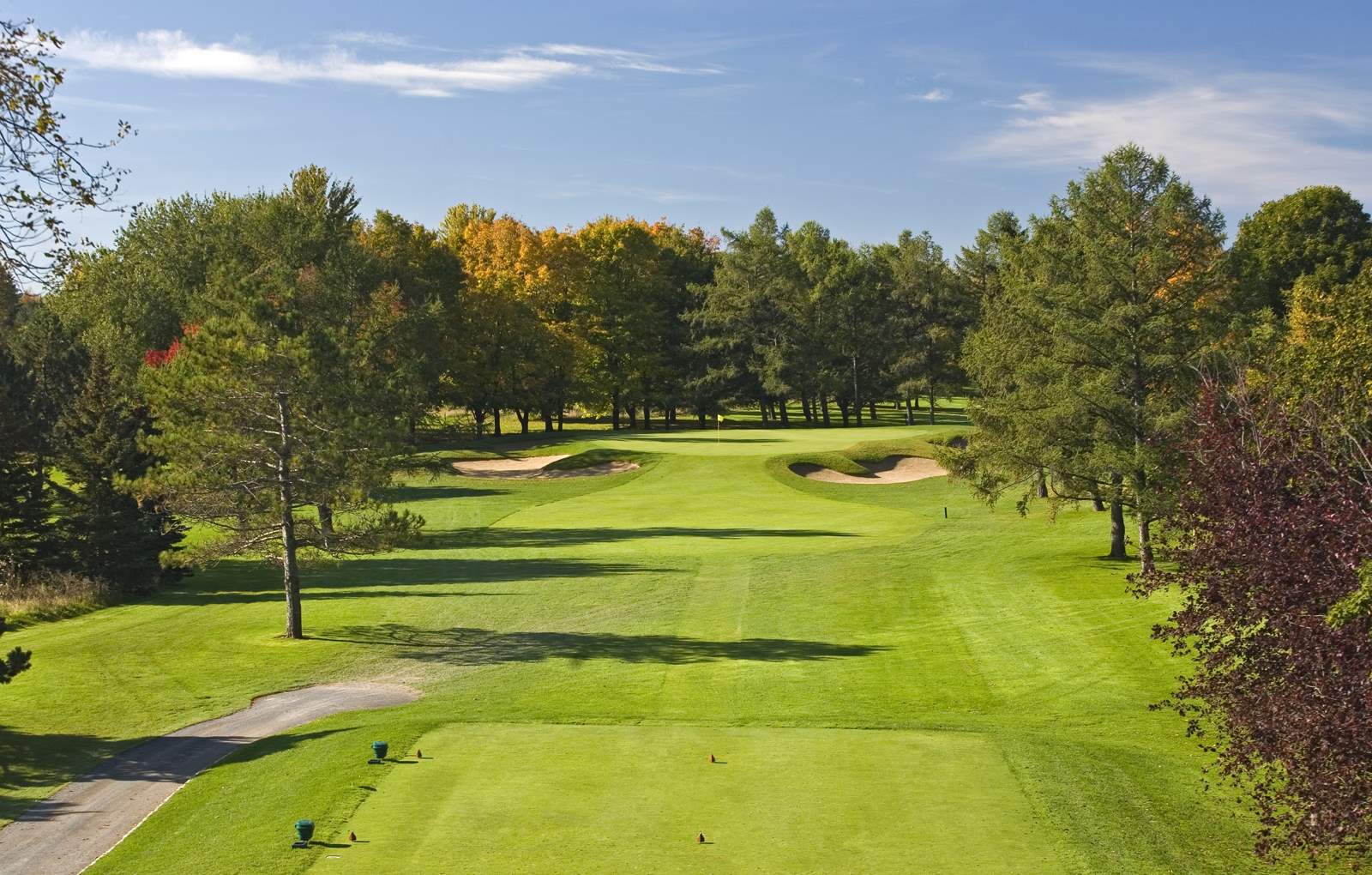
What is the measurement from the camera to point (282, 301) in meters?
41.5

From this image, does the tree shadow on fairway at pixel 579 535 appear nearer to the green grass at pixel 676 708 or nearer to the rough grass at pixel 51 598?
the green grass at pixel 676 708

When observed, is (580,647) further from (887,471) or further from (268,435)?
(887,471)

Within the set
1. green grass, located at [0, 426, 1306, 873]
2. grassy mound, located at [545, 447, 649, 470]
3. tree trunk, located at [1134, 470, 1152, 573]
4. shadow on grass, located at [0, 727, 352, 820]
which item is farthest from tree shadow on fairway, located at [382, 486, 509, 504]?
shadow on grass, located at [0, 727, 352, 820]

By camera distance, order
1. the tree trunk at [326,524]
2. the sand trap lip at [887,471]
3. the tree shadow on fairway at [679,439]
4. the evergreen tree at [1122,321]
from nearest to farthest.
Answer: the tree trunk at [326,524] → the evergreen tree at [1122,321] → the sand trap lip at [887,471] → the tree shadow on fairway at [679,439]

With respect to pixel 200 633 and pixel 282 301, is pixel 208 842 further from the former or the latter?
pixel 282 301

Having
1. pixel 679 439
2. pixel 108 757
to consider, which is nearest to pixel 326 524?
pixel 108 757

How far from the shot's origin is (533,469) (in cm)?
6750

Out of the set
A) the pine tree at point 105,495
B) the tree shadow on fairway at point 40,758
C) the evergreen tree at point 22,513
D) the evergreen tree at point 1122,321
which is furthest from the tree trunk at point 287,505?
the evergreen tree at point 1122,321

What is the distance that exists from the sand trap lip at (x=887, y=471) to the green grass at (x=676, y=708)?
44.9 ft

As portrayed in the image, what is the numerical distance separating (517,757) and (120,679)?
1271 centimetres

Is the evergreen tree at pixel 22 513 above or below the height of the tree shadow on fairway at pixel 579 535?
above

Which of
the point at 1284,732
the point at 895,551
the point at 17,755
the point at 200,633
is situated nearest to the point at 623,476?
the point at 895,551

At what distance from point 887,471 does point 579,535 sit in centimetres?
2325

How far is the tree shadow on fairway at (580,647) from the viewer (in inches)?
1094
